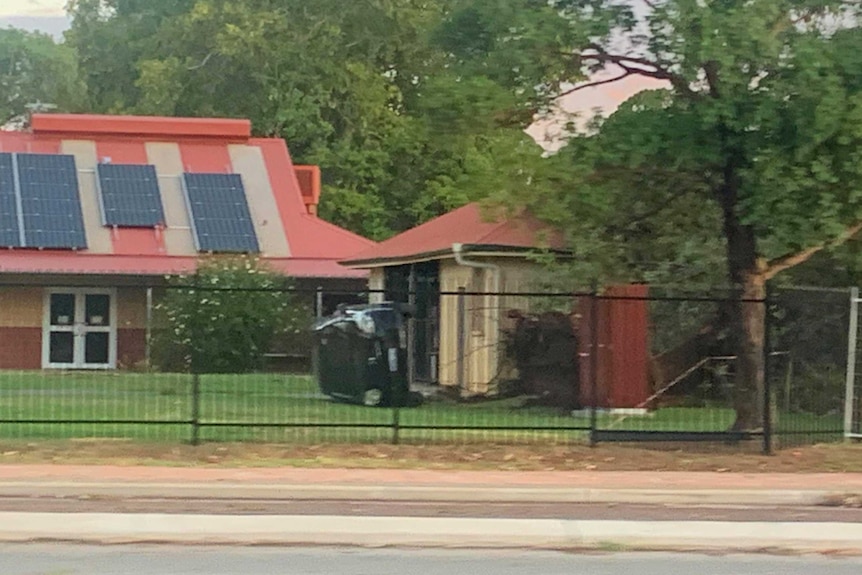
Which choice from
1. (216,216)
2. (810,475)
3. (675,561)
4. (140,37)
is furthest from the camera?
(140,37)

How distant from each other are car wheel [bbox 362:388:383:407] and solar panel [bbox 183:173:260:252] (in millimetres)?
14096

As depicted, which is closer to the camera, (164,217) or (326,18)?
(164,217)

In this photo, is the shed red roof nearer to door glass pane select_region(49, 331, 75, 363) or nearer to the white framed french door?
the white framed french door

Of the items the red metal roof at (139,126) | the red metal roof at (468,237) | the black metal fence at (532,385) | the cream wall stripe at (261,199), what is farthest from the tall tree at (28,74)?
the black metal fence at (532,385)

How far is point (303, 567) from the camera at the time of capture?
400 inches

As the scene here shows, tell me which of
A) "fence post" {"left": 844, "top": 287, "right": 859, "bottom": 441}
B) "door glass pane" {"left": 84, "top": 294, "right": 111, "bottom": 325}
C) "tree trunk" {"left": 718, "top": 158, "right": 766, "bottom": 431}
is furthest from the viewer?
"door glass pane" {"left": 84, "top": 294, "right": 111, "bottom": 325}

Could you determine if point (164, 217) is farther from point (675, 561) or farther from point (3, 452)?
point (675, 561)

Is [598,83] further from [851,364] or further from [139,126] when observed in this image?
[139,126]

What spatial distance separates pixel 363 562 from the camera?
1044 cm

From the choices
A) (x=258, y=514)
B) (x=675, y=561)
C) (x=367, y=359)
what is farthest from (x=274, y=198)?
(x=675, y=561)

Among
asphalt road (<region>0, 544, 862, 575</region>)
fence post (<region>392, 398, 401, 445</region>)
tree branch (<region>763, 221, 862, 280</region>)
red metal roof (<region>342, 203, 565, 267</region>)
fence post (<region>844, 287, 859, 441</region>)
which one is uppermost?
red metal roof (<region>342, 203, 565, 267</region>)

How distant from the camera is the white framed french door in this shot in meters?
34.2

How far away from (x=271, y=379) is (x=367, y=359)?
2.80 metres

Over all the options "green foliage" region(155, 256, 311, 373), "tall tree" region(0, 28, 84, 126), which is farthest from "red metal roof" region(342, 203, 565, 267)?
"tall tree" region(0, 28, 84, 126)
